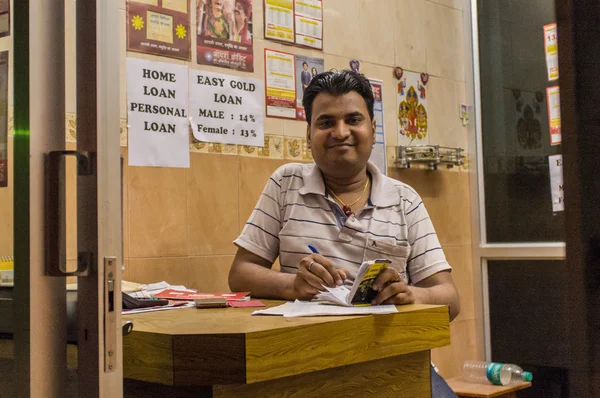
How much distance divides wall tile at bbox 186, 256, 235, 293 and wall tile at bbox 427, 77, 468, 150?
4.78 ft

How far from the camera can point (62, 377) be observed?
86 cm

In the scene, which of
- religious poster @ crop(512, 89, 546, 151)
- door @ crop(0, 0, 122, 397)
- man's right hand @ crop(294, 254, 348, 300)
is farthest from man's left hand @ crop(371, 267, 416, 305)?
religious poster @ crop(512, 89, 546, 151)

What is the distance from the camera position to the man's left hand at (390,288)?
1750 millimetres

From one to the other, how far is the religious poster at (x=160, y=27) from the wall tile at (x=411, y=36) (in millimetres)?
1276

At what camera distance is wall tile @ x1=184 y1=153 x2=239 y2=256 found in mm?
2689

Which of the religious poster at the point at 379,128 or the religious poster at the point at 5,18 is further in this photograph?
the religious poster at the point at 379,128

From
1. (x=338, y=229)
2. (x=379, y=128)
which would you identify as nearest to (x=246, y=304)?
(x=338, y=229)

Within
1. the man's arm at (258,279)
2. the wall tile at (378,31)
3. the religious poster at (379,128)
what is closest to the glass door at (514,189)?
the wall tile at (378,31)

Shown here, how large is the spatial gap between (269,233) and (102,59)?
1352 millimetres

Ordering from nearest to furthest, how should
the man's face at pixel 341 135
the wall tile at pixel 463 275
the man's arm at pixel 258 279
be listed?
the man's arm at pixel 258 279 → the man's face at pixel 341 135 → the wall tile at pixel 463 275

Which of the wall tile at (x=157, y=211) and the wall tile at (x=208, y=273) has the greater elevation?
the wall tile at (x=157, y=211)

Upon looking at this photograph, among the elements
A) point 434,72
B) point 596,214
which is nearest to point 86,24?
point 596,214

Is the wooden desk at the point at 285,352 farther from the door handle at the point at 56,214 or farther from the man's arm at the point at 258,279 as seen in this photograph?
the door handle at the point at 56,214

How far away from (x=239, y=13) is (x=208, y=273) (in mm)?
1058
